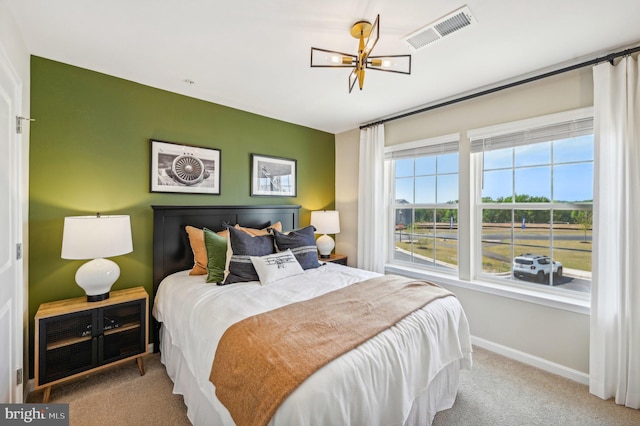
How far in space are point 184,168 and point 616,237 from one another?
11.9ft

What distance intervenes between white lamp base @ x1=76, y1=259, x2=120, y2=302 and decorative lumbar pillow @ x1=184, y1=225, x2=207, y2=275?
0.61m

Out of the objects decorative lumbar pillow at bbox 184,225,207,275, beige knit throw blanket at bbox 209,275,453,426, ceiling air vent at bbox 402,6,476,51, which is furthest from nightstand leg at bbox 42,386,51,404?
ceiling air vent at bbox 402,6,476,51

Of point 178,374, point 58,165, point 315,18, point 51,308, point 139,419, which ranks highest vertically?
point 315,18

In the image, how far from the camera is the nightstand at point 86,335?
1888mm

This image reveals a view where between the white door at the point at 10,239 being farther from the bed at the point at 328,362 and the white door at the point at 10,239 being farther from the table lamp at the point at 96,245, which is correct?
the bed at the point at 328,362

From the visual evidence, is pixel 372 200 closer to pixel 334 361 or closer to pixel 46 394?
pixel 334 361

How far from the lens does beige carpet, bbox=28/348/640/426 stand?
5.93ft

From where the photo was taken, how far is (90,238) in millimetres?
1941

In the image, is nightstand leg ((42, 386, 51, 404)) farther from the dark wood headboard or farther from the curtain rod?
the curtain rod

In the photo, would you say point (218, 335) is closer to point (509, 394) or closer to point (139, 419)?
point (139, 419)

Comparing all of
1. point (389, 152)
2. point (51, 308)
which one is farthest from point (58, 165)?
point (389, 152)

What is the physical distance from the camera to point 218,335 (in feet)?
4.96

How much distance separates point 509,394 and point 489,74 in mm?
2553

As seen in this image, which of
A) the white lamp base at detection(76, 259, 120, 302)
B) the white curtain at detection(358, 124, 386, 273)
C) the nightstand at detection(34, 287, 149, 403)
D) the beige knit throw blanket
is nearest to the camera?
the beige knit throw blanket
